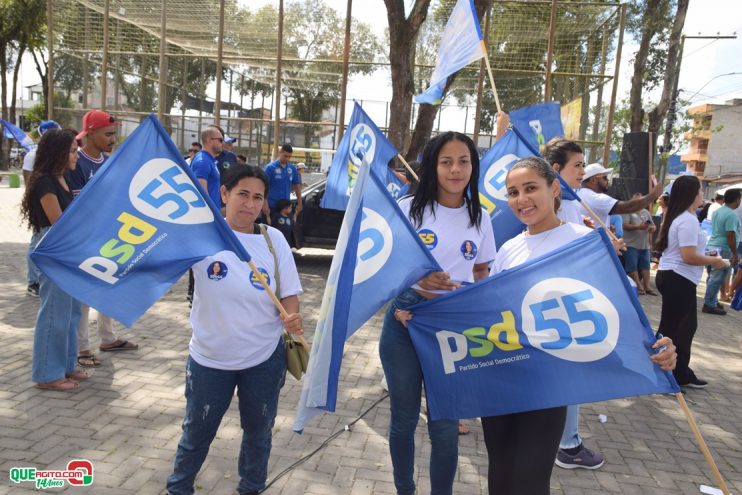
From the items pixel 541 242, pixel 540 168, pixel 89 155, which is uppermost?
pixel 540 168

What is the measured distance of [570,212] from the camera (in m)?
3.66

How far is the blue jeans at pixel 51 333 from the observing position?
4.40m

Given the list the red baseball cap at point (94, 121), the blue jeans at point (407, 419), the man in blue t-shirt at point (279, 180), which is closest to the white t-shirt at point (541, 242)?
the blue jeans at point (407, 419)

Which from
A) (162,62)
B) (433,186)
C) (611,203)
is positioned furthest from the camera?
(162,62)

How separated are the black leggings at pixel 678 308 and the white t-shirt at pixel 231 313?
4211 millimetres

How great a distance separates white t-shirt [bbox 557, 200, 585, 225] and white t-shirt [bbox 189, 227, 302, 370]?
1.95 metres

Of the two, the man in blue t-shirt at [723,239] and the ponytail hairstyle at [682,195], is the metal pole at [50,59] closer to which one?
the ponytail hairstyle at [682,195]

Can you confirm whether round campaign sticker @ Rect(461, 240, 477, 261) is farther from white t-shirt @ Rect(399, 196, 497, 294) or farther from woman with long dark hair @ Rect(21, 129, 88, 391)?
woman with long dark hair @ Rect(21, 129, 88, 391)

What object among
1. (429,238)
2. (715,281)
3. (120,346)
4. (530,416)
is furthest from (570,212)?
(715,281)

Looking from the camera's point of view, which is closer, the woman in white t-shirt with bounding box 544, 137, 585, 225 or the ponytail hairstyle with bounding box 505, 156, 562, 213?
the ponytail hairstyle with bounding box 505, 156, 562, 213

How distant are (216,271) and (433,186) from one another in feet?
4.03

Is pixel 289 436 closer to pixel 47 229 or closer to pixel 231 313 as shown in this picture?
pixel 231 313

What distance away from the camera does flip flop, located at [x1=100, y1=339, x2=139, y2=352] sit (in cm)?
552

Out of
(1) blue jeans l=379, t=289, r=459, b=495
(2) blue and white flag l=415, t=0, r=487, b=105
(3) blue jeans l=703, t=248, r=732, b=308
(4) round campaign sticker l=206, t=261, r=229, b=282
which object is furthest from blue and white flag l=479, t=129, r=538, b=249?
(3) blue jeans l=703, t=248, r=732, b=308
